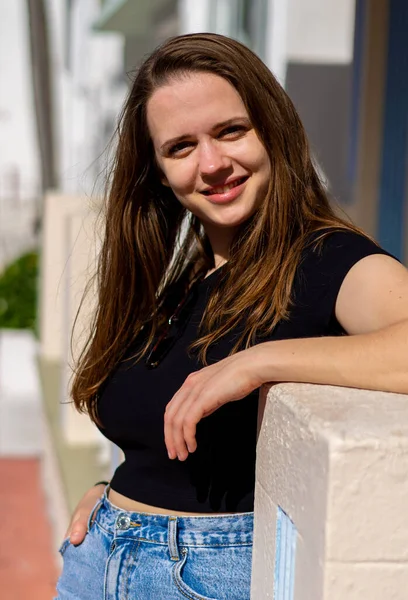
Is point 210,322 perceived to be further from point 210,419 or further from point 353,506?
point 353,506

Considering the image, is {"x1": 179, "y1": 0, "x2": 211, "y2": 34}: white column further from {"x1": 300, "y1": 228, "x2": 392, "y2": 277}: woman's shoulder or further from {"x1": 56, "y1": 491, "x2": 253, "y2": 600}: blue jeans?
{"x1": 56, "y1": 491, "x2": 253, "y2": 600}: blue jeans

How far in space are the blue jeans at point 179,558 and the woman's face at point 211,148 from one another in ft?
2.08

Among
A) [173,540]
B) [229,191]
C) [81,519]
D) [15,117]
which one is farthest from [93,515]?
[15,117]

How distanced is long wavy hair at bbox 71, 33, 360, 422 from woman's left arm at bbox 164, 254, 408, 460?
0.15m

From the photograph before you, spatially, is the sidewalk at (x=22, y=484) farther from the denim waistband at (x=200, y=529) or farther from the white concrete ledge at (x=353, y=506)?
the white concrete ledge at (x=353, y=506)

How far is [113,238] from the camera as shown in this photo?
2299 millimetres

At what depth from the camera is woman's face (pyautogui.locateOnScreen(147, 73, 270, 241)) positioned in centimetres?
197

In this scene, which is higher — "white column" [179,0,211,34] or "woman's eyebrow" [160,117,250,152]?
"woman's eyebrow" [160,117,250,152]

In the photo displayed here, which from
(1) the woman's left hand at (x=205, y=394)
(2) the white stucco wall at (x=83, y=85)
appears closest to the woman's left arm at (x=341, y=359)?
(1) the woman's left hand at (x=205, y=394)

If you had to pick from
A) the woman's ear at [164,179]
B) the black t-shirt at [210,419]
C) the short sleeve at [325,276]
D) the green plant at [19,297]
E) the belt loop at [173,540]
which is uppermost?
the woman's ear at [164,179]

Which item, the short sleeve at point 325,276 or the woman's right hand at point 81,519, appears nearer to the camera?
the short sleeve at point 325,276

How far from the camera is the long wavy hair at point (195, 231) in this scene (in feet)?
6.22

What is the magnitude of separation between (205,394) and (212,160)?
1.83 ft

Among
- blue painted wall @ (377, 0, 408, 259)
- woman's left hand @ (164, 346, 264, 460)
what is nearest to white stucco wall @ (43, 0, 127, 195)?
blue painted wall @ (377, 0, 408, 259)
